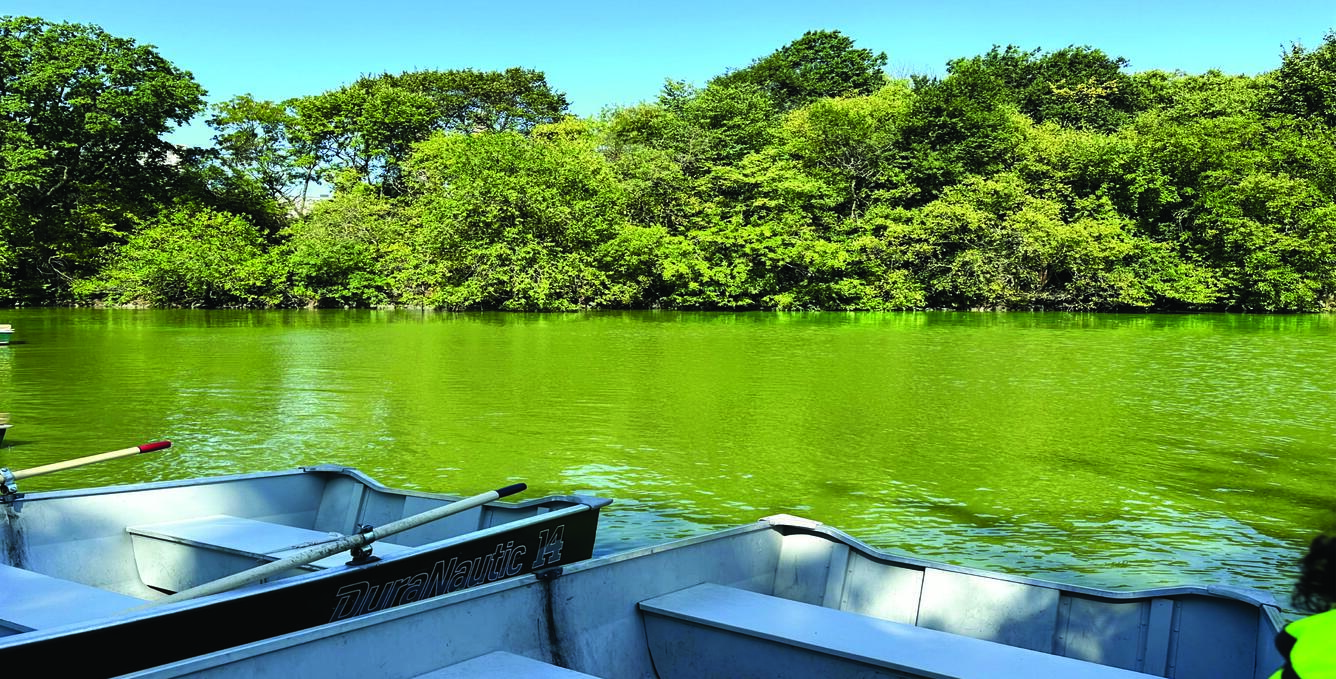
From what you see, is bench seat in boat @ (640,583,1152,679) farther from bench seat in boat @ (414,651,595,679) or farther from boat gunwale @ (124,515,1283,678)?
bench seat in boat @ (414,651,595,679)

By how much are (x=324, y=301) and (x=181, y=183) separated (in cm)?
742

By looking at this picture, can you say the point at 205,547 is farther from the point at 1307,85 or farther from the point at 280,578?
the point at 1307,85

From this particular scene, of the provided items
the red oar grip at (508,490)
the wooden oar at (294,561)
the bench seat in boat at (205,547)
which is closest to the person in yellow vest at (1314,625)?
the wooden oar at (294,561)

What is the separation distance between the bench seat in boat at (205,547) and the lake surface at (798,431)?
87.3 inches

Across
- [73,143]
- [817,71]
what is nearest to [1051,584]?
[73,143]

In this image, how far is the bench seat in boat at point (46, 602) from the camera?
3.90m

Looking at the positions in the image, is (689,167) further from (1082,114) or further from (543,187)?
(1082,114)

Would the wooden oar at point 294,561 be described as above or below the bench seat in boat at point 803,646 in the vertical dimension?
above

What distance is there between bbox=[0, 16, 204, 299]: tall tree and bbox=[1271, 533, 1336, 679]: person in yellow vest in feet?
134

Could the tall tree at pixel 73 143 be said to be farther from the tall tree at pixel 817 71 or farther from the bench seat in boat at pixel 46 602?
the bench seat in boat at pixel 46 602

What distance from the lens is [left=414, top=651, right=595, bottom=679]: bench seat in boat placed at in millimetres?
3467

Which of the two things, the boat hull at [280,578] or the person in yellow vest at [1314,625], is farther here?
the boat hull at [280,578]

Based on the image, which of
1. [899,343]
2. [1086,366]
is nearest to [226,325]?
[899,343]

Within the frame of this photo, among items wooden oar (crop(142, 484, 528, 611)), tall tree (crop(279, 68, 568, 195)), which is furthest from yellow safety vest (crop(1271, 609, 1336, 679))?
tall tree (crop(279, 68, 568, 195))
